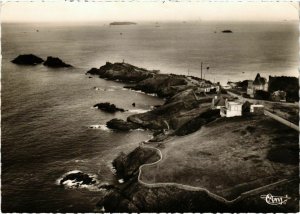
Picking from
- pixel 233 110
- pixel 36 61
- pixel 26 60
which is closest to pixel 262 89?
pixel 233 110

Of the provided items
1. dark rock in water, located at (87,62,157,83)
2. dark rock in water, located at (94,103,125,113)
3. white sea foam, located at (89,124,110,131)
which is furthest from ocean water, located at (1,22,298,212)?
dark rock in water, located at (87,62,157,83)

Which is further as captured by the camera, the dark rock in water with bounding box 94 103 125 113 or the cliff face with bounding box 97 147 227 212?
the dark rock in water with bounding box 94 103 125 113

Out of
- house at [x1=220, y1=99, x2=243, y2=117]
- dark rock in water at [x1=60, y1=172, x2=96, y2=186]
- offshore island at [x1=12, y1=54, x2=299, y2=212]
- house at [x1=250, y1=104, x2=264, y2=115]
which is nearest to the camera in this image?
offshore island at [x1=12, y1=54, x2=299, y2=212]

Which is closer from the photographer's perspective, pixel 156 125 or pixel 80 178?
pixel 80 178

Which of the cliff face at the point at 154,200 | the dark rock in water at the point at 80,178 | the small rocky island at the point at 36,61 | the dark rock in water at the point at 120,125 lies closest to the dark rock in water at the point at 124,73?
the small rocky island at the point at 36,61

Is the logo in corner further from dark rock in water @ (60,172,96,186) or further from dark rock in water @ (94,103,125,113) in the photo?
dark rock in water @ (94,103,125,113)

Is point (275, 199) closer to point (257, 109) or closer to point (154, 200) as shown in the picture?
point (154, 200)

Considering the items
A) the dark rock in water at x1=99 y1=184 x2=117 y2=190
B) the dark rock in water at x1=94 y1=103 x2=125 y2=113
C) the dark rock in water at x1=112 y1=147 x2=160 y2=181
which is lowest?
the dark rock in water at x1=99 y1=184 x2=117 y2=190

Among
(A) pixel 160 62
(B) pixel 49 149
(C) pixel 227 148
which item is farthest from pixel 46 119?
(A) pixel 160 62

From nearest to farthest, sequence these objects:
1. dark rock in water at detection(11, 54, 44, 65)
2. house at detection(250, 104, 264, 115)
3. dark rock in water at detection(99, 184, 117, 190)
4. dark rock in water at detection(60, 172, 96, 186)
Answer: dark rock in water at detection(99, 184, 117, 190) < dark rock in water at detection(60, 172, 96, 186) < house at detection(250, 104, 264, 115) < dark rock in water at detection(11, 54, 44, 65)
